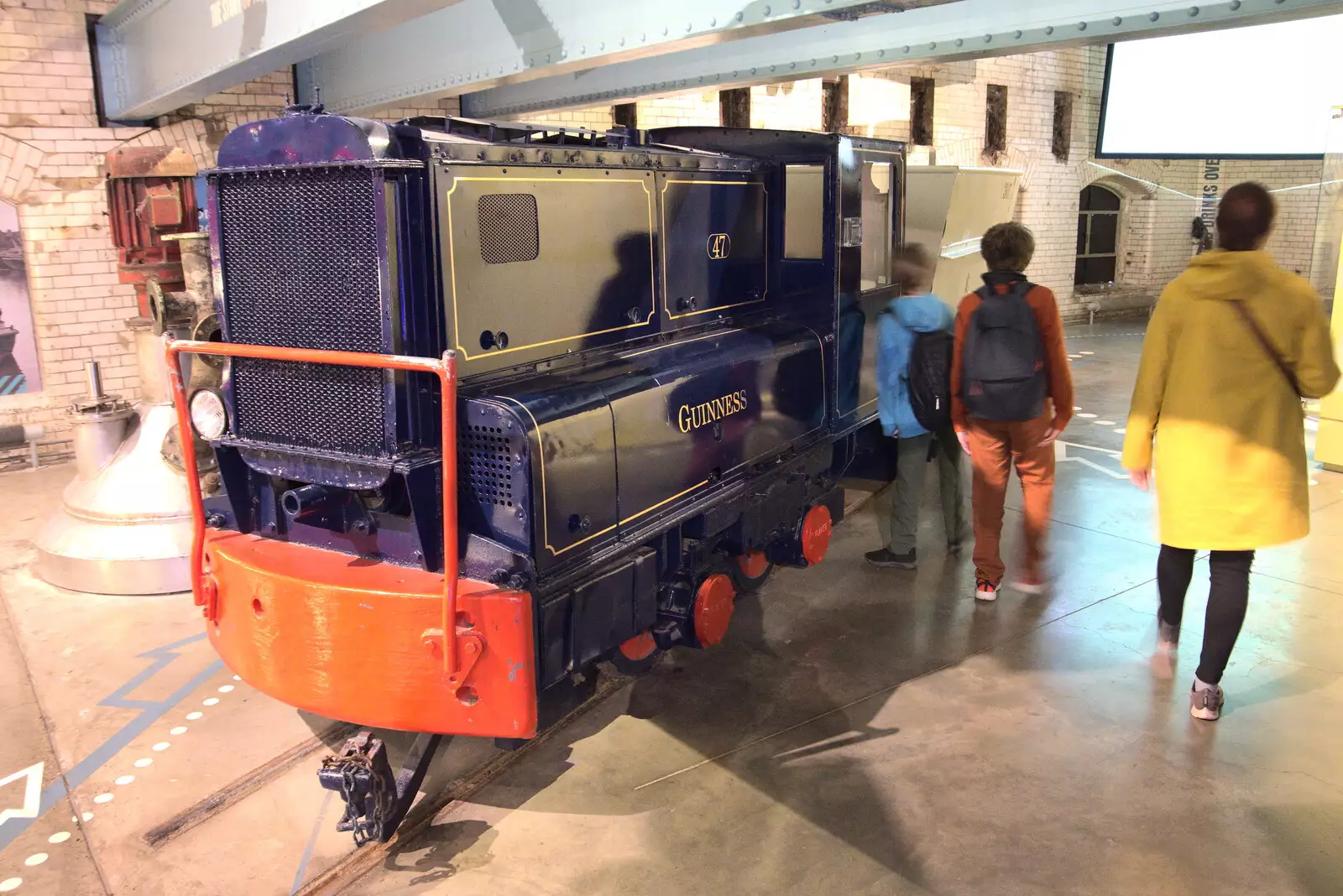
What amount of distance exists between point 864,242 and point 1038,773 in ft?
9.30

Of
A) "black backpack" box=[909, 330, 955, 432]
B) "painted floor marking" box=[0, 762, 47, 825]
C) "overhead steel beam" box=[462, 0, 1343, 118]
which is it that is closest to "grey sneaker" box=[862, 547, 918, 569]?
"black backpack" box=[909, 330, 955, 432]

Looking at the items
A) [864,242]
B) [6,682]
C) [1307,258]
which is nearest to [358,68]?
[864,242]

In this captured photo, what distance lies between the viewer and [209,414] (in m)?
3.39

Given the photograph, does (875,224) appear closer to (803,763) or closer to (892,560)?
(892,560)

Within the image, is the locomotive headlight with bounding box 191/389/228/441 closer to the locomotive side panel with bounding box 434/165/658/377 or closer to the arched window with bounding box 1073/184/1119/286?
the locomotive side panel with bounding box 434/165/658/377

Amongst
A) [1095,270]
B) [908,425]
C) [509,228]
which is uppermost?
[509,228]

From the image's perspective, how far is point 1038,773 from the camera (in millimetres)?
3389

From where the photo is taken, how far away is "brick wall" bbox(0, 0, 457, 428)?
7113mm

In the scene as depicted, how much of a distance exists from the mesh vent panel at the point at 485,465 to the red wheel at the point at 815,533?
215cm

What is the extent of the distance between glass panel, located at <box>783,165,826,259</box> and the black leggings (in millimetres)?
2178

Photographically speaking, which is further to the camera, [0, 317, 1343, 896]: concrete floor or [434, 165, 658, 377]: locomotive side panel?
[434, 165, 658, 377]: locomotive side panel

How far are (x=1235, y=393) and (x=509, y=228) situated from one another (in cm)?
259

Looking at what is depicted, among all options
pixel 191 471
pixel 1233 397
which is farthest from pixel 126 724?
pixel 1233 397

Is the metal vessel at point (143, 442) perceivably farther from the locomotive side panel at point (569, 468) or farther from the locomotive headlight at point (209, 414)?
the locomotive side panel at point (569, 468)
